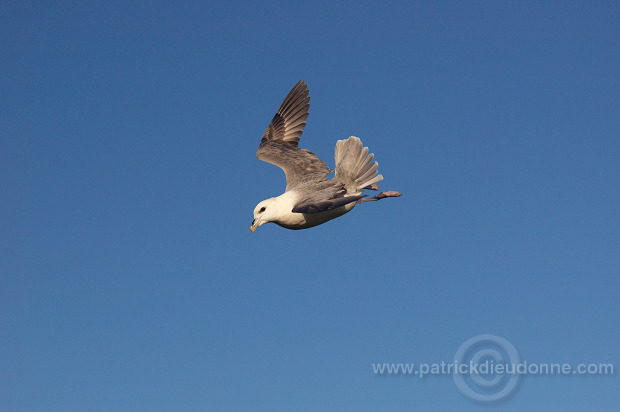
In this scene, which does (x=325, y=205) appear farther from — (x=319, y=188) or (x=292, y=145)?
(x=292, y=145)

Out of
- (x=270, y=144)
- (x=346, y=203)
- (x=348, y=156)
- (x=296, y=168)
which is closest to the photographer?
(x=346, y=203)

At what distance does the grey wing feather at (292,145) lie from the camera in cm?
1670

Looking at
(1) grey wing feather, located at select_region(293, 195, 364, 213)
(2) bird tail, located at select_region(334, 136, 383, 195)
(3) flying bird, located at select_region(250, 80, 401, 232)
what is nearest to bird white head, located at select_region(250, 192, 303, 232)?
(3) flying bird, located at select_region(250, 80, 401, 232)

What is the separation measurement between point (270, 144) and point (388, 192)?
5160 millimetres

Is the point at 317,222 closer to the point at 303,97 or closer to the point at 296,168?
the point at 296,168

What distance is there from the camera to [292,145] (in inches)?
754

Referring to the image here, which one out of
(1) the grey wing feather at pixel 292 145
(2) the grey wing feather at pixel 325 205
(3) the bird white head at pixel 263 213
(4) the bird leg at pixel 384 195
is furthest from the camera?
(1) the grey wing feather at pixel 292 145

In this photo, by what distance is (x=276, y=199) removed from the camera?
46.2ft

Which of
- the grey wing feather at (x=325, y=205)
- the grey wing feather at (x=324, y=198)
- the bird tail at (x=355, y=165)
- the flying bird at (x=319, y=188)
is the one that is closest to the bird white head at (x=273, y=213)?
the flying bird at (x=319, y=188)

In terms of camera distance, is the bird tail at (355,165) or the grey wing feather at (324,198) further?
the bird tail at (355,165)

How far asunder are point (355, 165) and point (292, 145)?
4.73 m

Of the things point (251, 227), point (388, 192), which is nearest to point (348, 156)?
point (388, 192)

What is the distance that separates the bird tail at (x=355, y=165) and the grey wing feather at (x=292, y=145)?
886mm

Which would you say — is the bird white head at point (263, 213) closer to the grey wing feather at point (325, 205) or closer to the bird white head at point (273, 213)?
the bird white head at point (273, 213)
